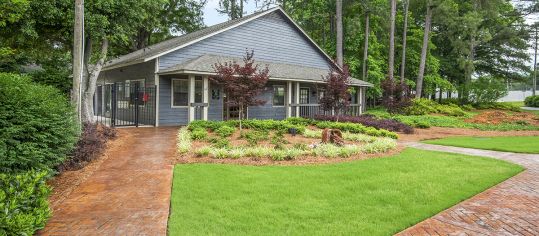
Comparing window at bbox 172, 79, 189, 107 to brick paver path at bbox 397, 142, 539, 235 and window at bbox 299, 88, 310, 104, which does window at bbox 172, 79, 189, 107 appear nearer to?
window at bbox 299, 88, 310, 104

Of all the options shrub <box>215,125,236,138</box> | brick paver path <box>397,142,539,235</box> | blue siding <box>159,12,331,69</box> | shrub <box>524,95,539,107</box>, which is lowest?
brick paver path <box>397,142,539,235</box>

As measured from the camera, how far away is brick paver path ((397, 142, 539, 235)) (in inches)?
172

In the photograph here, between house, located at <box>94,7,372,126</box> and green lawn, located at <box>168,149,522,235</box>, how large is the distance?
8.76 metres

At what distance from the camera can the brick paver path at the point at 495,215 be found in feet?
14.3

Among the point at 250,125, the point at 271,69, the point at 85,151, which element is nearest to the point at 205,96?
the point at 250,125

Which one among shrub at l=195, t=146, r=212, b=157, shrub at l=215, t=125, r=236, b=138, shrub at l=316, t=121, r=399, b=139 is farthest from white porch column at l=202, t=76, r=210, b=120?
shrub at l=195, t=146, r=212, b=157

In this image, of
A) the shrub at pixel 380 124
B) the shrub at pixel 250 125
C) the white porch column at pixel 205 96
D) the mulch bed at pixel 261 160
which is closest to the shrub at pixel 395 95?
the shrub at pixel 380 124

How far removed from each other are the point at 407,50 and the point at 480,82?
23.7 feet

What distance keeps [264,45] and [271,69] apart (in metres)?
2.08

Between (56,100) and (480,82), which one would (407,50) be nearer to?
(480,82)

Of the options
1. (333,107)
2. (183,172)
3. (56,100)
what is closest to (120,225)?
(183,172)

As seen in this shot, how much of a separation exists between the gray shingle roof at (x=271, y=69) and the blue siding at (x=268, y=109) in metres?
Result: 1.04

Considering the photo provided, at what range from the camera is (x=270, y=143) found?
34.7 feet

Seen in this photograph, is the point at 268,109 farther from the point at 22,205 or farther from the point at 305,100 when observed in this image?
the point at 22,205
